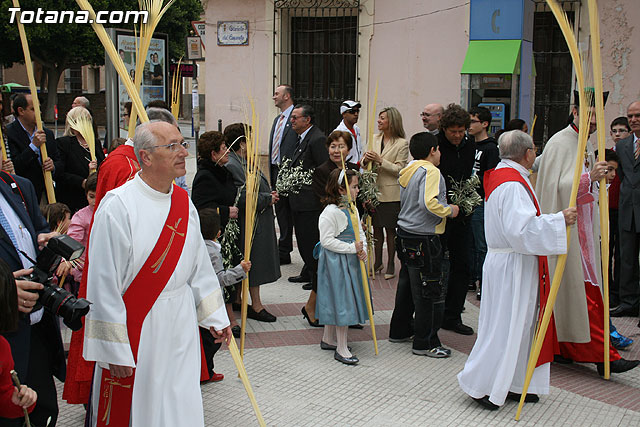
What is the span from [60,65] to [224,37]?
26.8 metres

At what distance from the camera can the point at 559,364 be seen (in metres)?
5.84

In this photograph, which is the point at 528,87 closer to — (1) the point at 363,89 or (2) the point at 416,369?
(1) the point at 363,89

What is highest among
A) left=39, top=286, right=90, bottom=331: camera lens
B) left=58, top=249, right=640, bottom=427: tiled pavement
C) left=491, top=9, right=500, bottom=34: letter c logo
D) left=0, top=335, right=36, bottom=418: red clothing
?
left=491, top=9, right=500, bottom=34: letter c logo

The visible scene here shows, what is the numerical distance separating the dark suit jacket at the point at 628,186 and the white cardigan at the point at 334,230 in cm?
313

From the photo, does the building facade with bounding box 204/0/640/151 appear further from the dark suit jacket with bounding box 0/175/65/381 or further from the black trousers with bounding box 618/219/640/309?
the dark suit jacket with bounding box 0/175/65/381

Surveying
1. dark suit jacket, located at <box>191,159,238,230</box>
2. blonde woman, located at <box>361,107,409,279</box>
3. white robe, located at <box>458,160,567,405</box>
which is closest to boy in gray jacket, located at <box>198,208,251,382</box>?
dark suit jacket, located at <box>191,159,238,230</box>

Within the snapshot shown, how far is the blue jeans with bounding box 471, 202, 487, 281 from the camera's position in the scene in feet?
25.0

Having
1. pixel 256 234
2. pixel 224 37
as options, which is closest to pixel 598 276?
pixel 256 234

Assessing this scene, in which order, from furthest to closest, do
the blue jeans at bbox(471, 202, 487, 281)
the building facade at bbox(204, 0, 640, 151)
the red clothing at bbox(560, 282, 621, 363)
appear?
the building facade at bbox(204, 0, 640, 151) < the blue jeans at bbox(471, 202, 487, 281) < the red clothing at bbox(560, 282, 621, 363)

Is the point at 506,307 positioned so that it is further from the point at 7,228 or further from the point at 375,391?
the point at 7,228

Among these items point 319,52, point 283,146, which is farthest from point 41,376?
point 319,52

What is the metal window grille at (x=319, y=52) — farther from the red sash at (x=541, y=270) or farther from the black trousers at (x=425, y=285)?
the red sash at (x=541, y=270)

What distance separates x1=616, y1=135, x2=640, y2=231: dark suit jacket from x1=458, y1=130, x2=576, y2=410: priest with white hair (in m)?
2.70

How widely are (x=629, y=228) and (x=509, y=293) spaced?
9.77 ft
